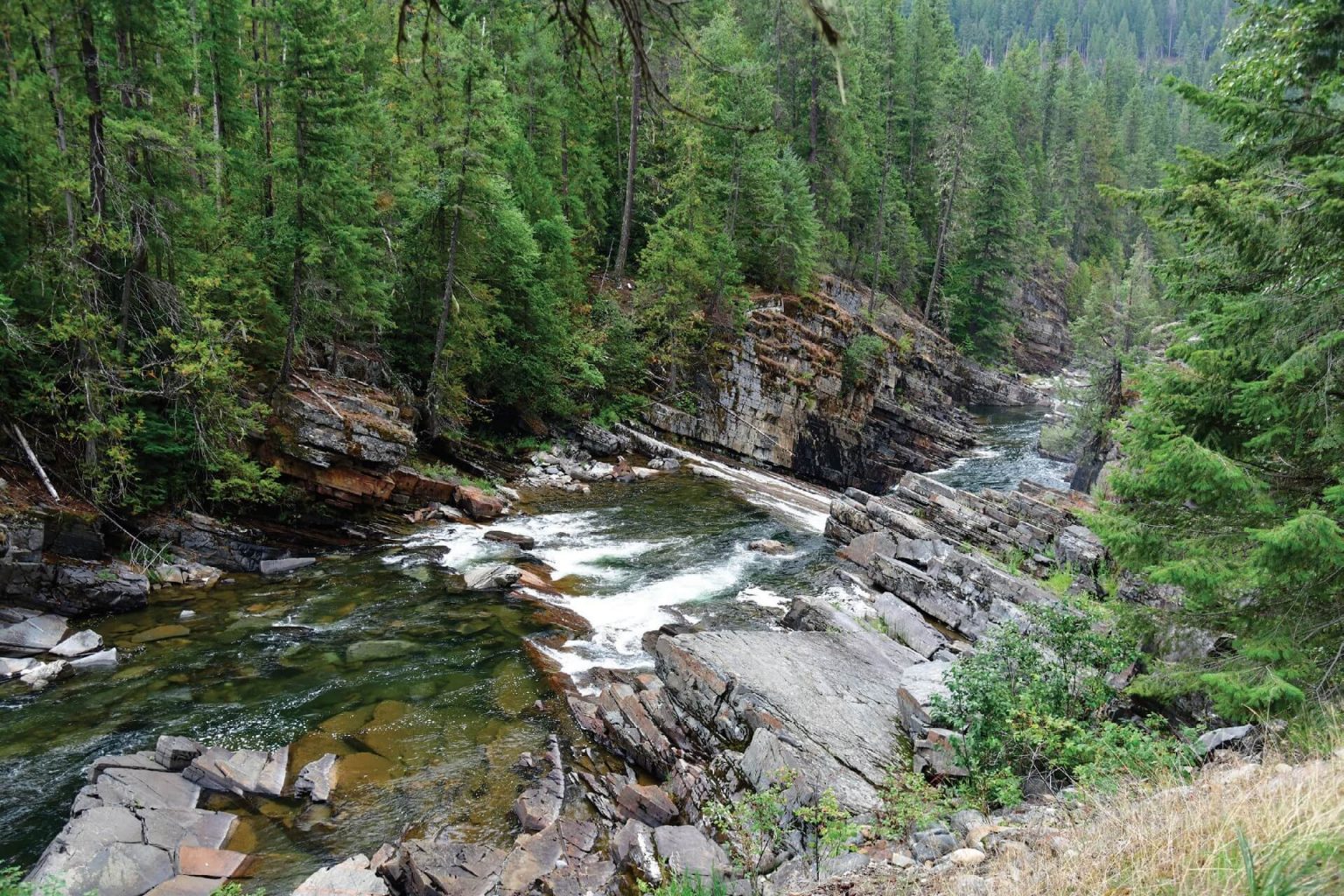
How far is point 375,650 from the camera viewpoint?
489 inches

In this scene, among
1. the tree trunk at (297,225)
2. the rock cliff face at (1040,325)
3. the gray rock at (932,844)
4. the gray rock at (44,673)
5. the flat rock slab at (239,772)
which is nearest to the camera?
the gray rock at (932,844)

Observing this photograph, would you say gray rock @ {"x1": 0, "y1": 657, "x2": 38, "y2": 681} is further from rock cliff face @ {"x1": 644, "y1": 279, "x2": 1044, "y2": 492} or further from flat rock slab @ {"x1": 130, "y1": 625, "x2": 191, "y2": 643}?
rock cliff face @ {"x1": 644, "y1": 279, "x2": 1044, "y2": 492}

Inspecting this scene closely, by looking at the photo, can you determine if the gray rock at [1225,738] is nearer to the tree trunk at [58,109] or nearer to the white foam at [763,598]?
the white foam at [763,598]

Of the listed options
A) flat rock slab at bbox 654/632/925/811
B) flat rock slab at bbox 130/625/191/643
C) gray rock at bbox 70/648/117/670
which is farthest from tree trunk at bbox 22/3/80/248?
flat rock slab at bbox 654/632/925/811

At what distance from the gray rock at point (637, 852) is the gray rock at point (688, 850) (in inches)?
3.4

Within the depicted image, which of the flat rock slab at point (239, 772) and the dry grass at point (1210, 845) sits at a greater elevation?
the dry grass at point (1210, 845)

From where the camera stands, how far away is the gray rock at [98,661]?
11.0 meters

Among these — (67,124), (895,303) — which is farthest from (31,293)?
(895,303)

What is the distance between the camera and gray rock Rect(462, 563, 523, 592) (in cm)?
1528

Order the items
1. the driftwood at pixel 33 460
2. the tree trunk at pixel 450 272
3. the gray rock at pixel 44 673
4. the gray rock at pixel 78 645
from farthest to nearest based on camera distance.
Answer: the tree trunk at pixel 450 272 < the driftwood at pixel 33 460 < the gray rock at pixel 78 645 < the gray rock at pixel 44 673

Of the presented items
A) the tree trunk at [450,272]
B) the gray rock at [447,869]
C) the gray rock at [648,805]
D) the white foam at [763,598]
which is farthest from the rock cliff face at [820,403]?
the gray rock at [447,869]

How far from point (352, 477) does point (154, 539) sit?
4.31 m

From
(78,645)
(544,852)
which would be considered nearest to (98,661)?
(78,645)

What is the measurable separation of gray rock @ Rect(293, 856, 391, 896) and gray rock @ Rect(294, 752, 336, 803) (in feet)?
4.65
